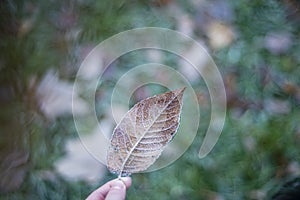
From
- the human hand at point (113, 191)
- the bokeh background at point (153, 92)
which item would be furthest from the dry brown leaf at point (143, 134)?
the bokeh background at point (153, 92)

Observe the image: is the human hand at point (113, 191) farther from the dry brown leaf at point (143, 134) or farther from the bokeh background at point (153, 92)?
the bokeh background at point (153, 92)

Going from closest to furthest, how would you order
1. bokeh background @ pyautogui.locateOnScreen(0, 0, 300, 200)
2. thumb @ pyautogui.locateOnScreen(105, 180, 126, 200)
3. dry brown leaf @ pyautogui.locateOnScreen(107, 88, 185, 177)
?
1. thumb @ pyautogui.locateOnScreen(105, 180, 126, 200)
2. dry brown leaf @ pyautogui.locateOnScreen(107, 88, 185, 177)
3. bokeh background @ pyautogui.locateOnScreen(0, 0, 300, 200)

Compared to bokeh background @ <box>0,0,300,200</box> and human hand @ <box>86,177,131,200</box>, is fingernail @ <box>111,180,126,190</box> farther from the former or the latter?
bokeh background @ <box>0,0,300,200</box>

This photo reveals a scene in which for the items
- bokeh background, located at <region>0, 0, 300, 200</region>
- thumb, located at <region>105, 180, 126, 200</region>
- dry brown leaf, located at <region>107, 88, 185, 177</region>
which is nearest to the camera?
thumb, located at <region>105, 180, 126, 200</region>

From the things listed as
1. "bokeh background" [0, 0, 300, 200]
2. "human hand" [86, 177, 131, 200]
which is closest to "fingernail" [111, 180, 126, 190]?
"human hand" [86, 177, 131, 200]

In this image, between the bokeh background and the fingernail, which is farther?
the bokeh background

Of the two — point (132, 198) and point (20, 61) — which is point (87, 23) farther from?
point (132, 198)

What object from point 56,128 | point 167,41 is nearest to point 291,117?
point 167,41
